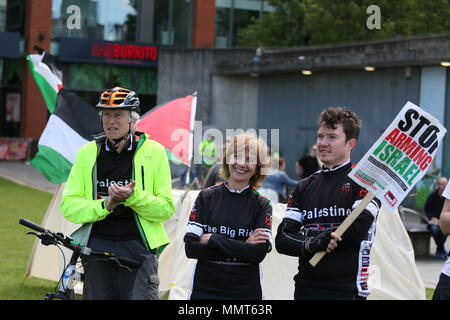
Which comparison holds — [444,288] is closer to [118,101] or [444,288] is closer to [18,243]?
[118,101]

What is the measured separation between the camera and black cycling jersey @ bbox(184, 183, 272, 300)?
4.39 m

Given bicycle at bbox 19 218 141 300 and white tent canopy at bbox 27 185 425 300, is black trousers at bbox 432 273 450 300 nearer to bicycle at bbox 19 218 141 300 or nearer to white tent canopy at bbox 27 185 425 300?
bicycle at bbox 19 218 141 300

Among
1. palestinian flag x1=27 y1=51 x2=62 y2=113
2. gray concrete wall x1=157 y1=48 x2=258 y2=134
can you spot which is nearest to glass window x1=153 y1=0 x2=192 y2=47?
gray concrete wall x1=157 y1=48 x2=258 y2=134

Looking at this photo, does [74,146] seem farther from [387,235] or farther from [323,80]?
[323,80]

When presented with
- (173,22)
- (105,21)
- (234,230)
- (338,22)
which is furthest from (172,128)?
(173,22)

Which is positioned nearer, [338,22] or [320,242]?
[320,242]

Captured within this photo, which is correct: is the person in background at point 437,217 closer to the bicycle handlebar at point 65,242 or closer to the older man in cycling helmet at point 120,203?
the older man in cycling helmet at point 120,203

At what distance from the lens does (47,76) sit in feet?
25.9

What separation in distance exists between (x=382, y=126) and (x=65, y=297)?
2016 centimetres

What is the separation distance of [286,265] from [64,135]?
8.41 feet

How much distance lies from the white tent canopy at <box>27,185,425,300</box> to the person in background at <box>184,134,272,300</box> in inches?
123

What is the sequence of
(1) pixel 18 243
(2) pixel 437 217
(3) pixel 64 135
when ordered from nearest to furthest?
(3) pixel 64 135
(1) pixel 18 243
(2) pixel 437 217

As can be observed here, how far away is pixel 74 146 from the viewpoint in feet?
24.3

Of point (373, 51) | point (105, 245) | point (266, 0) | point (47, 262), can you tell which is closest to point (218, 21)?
point (266, 0)
